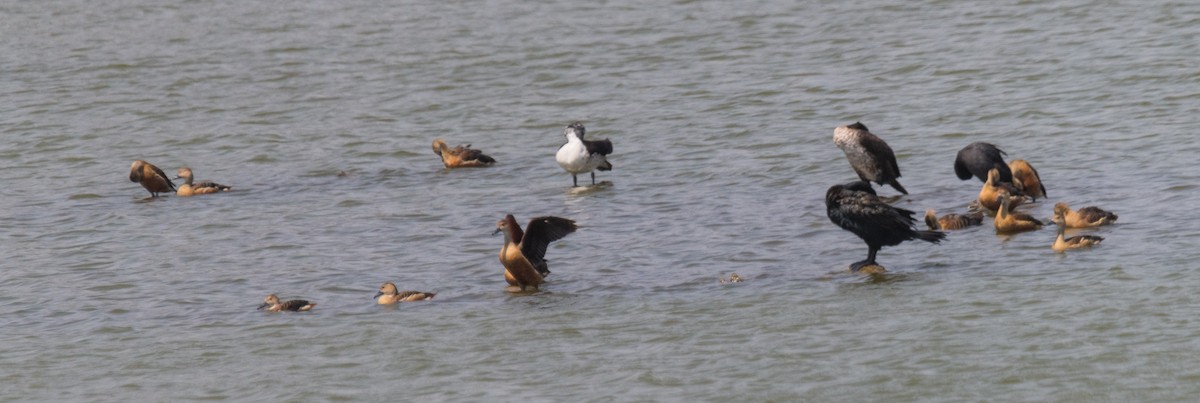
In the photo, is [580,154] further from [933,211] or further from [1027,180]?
[1027,180]

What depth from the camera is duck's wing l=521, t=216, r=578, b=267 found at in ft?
48.8

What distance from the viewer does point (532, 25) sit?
30750mm

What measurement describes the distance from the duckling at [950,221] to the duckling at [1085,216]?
918 mm

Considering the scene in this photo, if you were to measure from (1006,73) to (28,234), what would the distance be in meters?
12.9

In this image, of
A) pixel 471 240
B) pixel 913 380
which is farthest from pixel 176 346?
pixel 913 380

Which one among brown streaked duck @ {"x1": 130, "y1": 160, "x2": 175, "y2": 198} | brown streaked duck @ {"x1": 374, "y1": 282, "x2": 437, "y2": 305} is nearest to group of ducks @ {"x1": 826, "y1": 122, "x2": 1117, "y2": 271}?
brown streaked duck @ {"x1": 374, "y1": 282, "x2": 437, "y2": 305}

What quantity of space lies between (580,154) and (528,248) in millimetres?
4720

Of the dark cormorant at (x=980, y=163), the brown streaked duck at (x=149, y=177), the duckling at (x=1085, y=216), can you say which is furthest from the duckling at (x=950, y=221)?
the brown streaked duck at (x=149, y=177)

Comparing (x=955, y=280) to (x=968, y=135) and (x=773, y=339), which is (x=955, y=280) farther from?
(x=968, y=135)

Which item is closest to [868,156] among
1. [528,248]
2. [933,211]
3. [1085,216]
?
[933,211]

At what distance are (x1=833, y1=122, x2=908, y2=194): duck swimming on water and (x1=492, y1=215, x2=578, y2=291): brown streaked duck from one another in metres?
4.00

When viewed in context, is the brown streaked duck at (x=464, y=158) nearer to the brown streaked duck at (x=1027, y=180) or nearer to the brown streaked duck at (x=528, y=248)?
the brown streaked duck at (x=528, y=248)

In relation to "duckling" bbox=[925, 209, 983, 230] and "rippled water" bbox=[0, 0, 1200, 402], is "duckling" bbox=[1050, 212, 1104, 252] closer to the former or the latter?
"rippled water" bbox=[0, 0, 1200, 402]

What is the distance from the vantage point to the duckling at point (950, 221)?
1567cm
